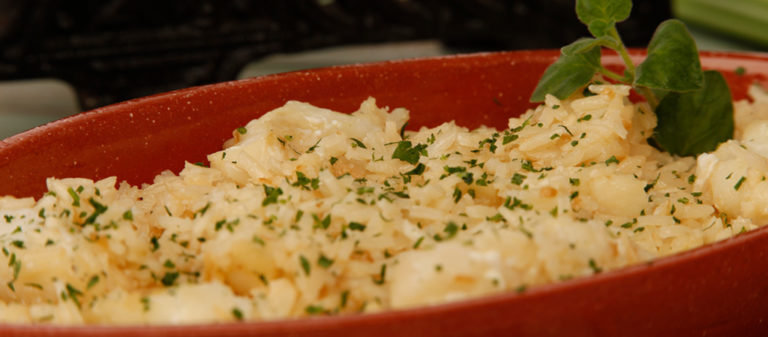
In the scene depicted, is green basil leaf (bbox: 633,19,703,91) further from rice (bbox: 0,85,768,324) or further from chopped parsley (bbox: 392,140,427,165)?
chopped parsley (bbox: 392,140,427,165)

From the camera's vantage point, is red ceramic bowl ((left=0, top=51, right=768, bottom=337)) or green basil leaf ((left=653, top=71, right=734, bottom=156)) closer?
red ceramic bowl ((left=0, top=51, right=768, bottom=337))

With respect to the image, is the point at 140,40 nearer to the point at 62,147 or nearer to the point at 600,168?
the point at 62,147

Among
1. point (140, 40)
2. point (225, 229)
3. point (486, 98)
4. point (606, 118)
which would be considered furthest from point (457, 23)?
point (225, 229)

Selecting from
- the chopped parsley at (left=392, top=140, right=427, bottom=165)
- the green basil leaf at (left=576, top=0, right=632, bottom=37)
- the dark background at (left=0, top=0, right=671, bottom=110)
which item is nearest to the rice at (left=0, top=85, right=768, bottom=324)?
the chopped parsley at (left=392, top=140, right=427, bottom=165)

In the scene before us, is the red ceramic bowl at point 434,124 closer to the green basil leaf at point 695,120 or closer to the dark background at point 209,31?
the green basil leaf at point 695,120

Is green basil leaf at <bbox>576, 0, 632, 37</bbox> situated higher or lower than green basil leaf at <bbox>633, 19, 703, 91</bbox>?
higher

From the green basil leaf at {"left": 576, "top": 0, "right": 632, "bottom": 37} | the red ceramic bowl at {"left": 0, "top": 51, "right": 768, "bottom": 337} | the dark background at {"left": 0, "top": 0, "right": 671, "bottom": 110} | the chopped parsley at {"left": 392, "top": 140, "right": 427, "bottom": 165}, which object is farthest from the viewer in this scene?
the dark background at {"left": 0, "top": 0, "right": 671, "bottom": 110}

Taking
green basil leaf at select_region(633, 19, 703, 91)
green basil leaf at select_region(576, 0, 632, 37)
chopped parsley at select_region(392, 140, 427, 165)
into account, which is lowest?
chopped parsley at select_region(392, 140, 427, 165)

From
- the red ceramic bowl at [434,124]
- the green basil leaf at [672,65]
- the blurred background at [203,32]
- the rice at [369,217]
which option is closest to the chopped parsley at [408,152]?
the rice at [369,217]
